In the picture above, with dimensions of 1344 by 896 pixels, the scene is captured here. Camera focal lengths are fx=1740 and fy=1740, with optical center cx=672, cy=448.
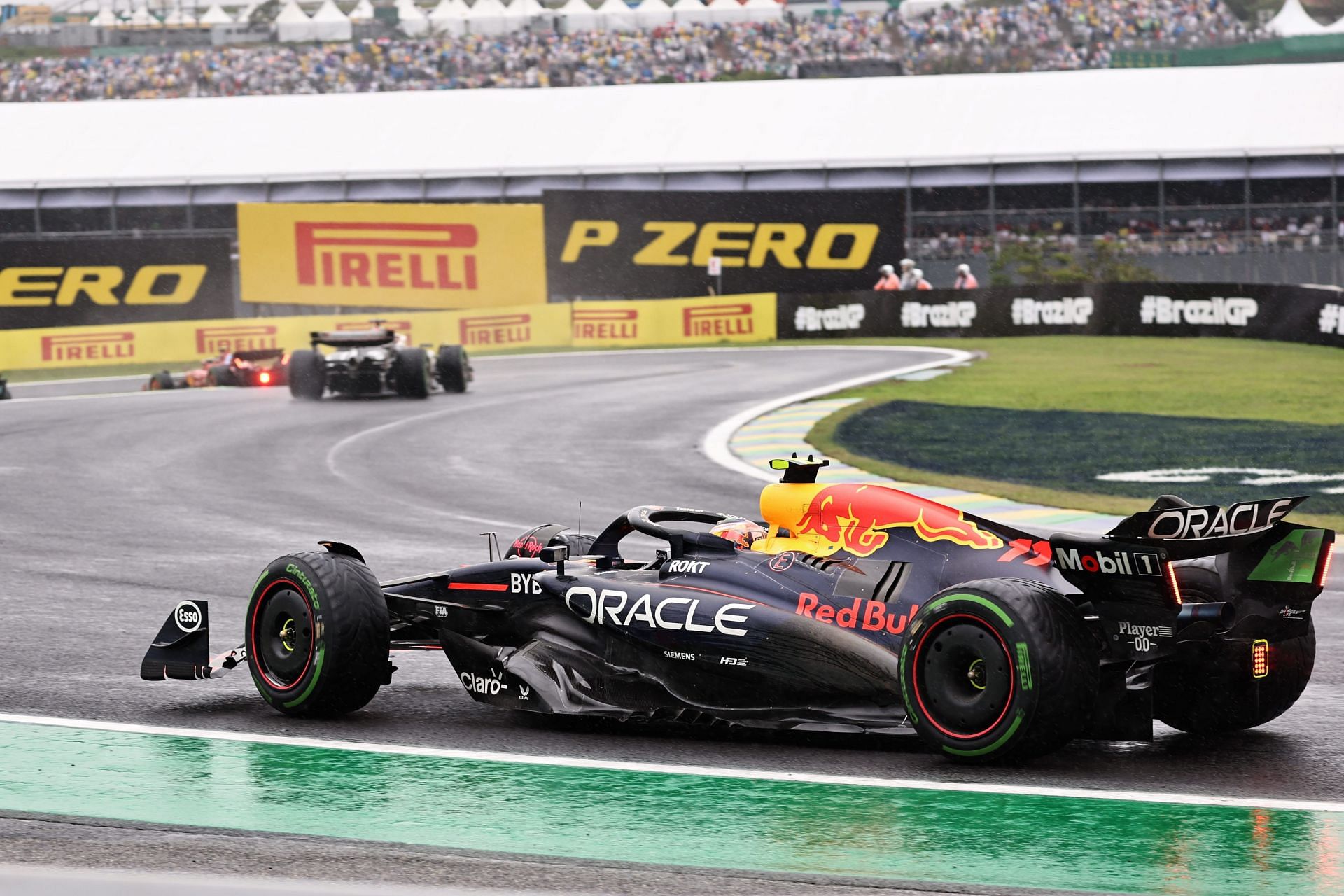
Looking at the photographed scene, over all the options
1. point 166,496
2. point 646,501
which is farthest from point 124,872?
point 166,496

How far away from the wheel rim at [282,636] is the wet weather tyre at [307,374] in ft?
68.4

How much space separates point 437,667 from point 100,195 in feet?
142

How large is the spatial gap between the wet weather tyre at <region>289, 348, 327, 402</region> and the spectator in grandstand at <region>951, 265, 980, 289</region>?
1705 cm

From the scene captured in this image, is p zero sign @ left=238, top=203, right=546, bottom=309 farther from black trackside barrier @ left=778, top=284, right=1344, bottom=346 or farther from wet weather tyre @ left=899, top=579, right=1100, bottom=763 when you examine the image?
wet weather tyre @ left=899, top=579, right=1100, bottom=763

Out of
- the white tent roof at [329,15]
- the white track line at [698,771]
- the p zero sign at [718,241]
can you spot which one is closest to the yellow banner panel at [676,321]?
the p zero sign at [718,241]

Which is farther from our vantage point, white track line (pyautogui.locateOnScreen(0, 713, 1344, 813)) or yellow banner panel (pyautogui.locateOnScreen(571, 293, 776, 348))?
yellow banner panel (pyautogui.locateOnScreen(571, 293, 776, 348))

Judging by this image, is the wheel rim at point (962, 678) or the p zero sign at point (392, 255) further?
the p zero sign at point (392, 255)

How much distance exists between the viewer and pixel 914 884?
502 centimetres

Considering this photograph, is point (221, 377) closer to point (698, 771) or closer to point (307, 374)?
point (307, 374)

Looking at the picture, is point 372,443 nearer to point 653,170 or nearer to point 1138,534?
point 1138,534

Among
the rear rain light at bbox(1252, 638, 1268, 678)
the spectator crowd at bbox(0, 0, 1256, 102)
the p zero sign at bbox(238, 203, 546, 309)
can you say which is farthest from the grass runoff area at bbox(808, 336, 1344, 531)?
the spectator crowd at bbox(0, 0, 1256, 102)

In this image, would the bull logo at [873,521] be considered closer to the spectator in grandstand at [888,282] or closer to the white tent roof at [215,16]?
the spectator in grandstand at [888,282]

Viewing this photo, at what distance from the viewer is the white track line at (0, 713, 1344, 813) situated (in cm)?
601

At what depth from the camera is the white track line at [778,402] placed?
1873cm
